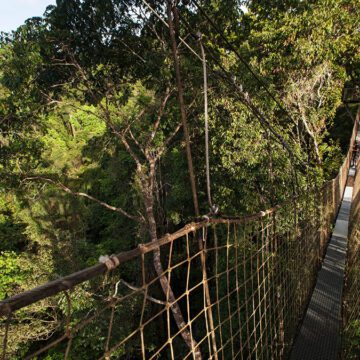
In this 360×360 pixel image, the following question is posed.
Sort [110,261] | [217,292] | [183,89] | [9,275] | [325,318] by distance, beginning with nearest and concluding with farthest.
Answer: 1. [110,261]
2. [217,292]
3. [325,318]
4. [183,89]
5. [9,275]

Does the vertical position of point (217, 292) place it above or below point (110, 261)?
below

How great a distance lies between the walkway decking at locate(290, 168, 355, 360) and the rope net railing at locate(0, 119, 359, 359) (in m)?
0.14

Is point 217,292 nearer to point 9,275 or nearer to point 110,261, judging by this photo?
point 110,261

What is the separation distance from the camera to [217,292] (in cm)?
143

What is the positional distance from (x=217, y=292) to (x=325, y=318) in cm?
112

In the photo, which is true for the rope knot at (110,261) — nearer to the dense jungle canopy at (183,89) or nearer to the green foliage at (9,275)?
the dense jungle canopy at (183,89)

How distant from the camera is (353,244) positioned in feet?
12.1

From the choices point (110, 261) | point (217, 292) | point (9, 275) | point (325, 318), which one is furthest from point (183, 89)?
point (9, 275)

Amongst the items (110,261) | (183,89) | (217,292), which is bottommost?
(217,292)

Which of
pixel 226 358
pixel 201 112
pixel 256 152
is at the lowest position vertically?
pixel 226 358

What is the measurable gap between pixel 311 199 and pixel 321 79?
3983 millimetres

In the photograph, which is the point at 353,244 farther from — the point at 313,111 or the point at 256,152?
the point at 313,111

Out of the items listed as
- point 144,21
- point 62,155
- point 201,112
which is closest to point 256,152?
point 201,112

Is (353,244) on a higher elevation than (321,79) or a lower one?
lower
